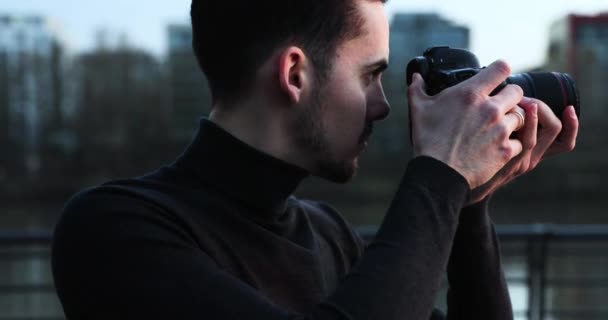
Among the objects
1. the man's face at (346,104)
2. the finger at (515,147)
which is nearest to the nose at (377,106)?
the man's face at (346,104)

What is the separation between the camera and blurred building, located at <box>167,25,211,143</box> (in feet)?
125

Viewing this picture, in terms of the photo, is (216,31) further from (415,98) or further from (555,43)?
(555,43)

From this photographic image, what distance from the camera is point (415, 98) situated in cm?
103

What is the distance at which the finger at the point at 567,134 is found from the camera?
114 cm

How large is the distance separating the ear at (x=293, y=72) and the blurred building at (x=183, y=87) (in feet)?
113

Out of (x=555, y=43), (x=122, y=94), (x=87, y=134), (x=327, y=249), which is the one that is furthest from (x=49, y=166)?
(x=327, y=249)

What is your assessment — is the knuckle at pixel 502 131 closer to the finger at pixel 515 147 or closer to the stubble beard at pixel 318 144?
the finger at pixel 515 147

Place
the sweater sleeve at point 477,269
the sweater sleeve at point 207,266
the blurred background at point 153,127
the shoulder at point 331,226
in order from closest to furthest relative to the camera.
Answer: the sweater sleeve at point 207,266, the sweater sleeve at point 477,269, the shoulder at point 331,226, the blurred background at point 153,127

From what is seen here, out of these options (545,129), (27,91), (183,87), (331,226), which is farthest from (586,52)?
(545,129)

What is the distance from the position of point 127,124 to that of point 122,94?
13.2 feet

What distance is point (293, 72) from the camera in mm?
1104

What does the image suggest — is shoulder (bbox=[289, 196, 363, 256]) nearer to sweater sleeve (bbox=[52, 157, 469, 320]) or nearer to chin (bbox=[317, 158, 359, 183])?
chin (bbox=[317, 158, 359, 183])

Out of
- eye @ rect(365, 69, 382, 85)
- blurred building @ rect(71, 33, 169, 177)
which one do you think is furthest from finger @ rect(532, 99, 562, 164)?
blurred building @ rect(71, 33, 169, 177)

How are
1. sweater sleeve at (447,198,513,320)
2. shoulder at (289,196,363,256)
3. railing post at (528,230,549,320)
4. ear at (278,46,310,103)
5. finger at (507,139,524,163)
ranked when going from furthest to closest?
railing post at (528,230,549,320) < shoulder at (289,196,363,256) < sweater sleeve at (447,198,513,320) < ear at (278,46,310,103) < finger at (507,139,524,163)
